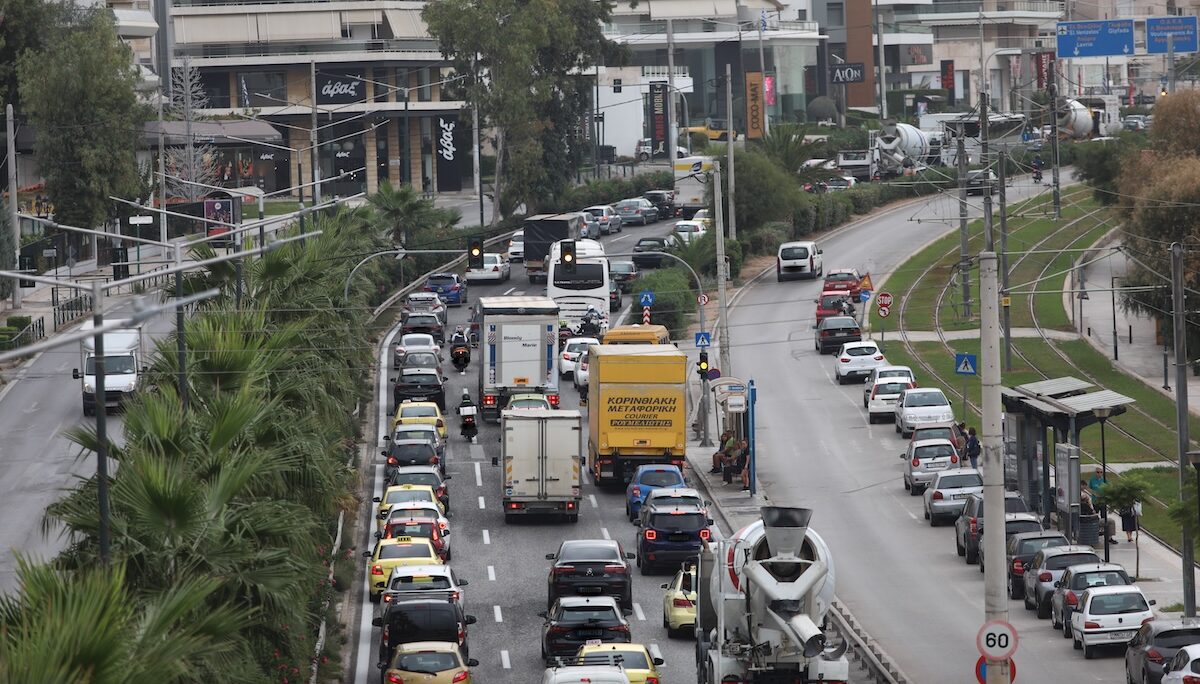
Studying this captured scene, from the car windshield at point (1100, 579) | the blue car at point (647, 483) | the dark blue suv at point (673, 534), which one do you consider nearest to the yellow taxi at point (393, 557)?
the dark blue suv at point (673, 534)

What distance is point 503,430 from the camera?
44188 millimetres

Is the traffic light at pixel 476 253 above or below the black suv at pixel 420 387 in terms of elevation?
above

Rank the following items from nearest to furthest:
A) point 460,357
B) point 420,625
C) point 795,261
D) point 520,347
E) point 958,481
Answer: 1. point 420,625
2. point 958,481
3. point 520,347
4. point 460,357
5. point 795,261

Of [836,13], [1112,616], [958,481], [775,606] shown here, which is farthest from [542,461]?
[836,13]

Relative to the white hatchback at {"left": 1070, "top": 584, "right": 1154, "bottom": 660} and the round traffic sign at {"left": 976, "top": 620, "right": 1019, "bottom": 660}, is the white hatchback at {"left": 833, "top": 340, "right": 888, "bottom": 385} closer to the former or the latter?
the white hatchback at {"left": 1070, "top": 584, "right": 1154, "bottom": 660}

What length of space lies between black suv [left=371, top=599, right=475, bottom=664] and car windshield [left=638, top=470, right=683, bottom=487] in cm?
1459

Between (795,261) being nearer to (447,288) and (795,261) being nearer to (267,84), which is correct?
(447,288)

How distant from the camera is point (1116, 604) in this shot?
105 ft

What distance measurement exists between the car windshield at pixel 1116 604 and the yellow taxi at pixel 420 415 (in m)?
23.9

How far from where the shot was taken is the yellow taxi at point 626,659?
2734 cm

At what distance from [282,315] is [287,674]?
1513cm

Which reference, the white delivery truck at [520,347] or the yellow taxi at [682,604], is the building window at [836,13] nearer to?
the white delivery truck at [520,347]

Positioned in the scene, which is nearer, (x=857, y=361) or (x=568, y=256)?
(x=568, y=256)

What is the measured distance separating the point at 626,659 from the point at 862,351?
36961 mm
